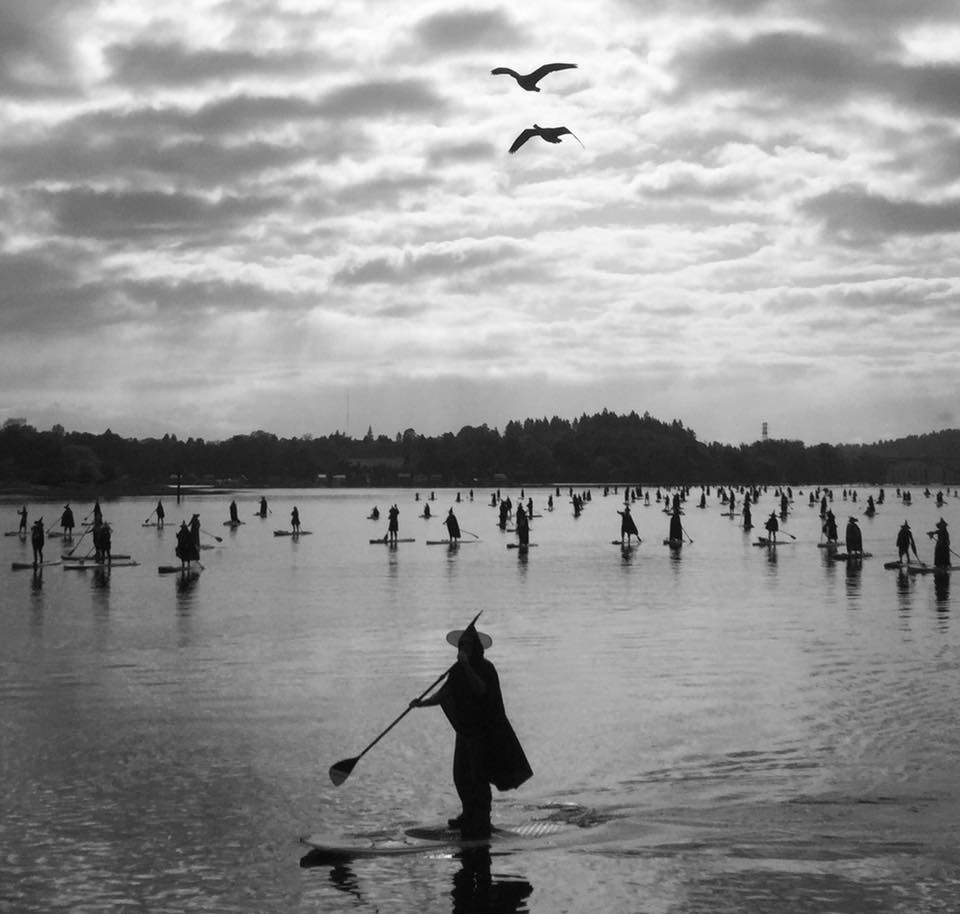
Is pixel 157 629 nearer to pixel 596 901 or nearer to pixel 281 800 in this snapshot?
pixel 281 800

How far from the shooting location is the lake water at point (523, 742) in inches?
407

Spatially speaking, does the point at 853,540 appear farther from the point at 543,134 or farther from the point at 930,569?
the point at 543,134

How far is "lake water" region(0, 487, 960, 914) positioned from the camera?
10.3 meters

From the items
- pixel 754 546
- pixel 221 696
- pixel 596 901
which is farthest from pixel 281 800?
A: pixel 754 546

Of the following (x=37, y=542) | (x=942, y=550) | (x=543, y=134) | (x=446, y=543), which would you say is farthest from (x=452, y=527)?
(x=543, y=134)

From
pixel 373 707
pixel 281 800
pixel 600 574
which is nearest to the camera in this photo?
pixel 281 800

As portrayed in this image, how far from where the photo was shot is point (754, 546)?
211 feet

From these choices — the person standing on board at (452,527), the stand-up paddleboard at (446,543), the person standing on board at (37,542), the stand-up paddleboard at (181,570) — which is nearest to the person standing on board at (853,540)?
the person standing on board at (452,527)

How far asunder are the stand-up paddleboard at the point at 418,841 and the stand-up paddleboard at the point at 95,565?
37.2m

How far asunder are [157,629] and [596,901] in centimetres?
1970

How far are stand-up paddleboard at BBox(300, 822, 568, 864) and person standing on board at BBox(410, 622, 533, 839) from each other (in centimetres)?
14

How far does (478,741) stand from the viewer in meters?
11.6

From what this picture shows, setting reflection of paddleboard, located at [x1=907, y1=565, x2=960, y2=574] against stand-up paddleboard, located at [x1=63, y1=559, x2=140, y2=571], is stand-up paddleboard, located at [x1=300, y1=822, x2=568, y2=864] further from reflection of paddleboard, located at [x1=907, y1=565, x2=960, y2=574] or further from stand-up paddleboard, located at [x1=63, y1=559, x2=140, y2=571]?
stand-up paddleboard, located at [x1=63, y1=559, x2=140, y2=571]

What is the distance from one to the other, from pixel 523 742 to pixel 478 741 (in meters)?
4.40
